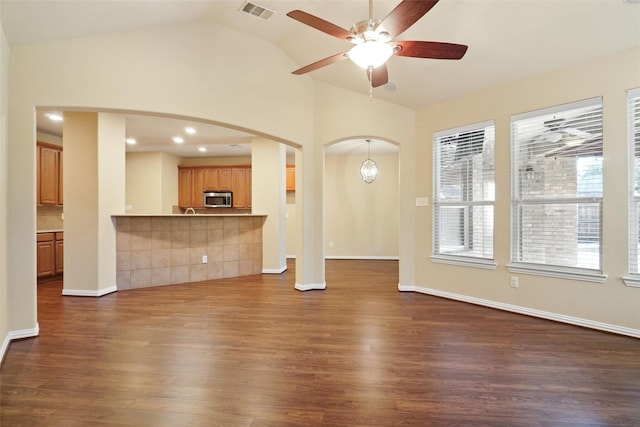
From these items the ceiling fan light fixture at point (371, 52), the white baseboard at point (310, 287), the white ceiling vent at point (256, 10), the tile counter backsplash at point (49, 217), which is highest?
the white ceiling vent at point (256, 10)

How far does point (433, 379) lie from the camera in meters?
2.22

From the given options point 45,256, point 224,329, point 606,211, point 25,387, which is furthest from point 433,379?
point 45,256

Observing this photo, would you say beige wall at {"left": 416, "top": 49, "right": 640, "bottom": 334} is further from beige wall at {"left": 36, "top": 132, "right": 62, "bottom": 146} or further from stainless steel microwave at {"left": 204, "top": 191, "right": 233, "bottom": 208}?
beige wall at {"left": 36, "top": 132, "right": 62, "bottom": 146}

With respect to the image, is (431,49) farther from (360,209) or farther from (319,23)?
(360,209)

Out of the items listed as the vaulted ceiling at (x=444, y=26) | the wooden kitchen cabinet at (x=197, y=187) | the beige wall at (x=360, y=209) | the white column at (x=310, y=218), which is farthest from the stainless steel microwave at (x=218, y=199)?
the vaulted ceiling at (x=444, y=26)

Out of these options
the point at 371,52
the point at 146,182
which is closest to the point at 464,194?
the point at 371,52

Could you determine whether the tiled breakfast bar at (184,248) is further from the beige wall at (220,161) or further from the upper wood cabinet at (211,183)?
the beige wall at (220,161)

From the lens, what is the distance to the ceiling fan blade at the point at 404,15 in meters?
1.99

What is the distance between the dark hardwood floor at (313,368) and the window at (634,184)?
0.73m

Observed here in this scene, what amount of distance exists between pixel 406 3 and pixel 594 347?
3123 millimetres

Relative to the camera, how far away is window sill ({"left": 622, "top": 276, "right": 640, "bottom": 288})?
9.64 feet

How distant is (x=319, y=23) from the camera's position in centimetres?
234

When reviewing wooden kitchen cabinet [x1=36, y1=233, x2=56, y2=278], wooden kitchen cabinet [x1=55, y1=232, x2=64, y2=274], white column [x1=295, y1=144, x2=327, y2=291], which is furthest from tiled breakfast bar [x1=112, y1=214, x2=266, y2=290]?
wooden kitchen cabinet [x1=55, y1=232, x2=64, y2=274]

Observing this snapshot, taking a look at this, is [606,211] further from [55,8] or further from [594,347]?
[55,8]
